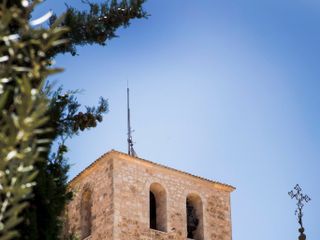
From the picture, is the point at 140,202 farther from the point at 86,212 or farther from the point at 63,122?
the point at 63,122

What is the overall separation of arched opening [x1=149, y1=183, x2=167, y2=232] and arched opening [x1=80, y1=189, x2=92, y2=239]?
184 centimetres

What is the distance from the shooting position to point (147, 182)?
19.6 m

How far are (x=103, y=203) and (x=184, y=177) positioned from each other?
295 cm

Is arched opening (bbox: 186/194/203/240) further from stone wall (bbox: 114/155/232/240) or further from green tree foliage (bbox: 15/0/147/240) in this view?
green tree foliage (bbox: 15/0/147/240)

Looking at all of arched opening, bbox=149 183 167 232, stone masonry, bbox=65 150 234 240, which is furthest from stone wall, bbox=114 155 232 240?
Result: arched opening, bbox=149 183 167 232

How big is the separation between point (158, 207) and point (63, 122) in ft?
44.3

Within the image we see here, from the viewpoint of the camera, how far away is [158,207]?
66.2 ft

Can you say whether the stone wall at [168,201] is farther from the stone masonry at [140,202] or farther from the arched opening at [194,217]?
the arched opening at [194,217]

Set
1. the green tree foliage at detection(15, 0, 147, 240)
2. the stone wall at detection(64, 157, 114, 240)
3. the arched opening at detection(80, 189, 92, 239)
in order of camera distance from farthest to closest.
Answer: the arched opening at detection(80, 189, 92, 239), the stone wall at detection(64, 157, 114, 240), the green tree foliage at detection(15, 0, 147, 240)

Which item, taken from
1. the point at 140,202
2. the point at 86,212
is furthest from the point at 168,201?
the point at 86,212

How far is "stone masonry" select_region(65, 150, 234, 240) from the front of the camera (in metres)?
18.6

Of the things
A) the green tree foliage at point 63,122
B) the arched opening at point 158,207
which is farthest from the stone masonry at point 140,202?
the green tree foliage at point 63,122

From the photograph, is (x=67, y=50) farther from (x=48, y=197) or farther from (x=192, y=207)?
(x=192, y=207)

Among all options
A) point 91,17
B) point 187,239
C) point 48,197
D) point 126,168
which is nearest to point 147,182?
point 126,168
